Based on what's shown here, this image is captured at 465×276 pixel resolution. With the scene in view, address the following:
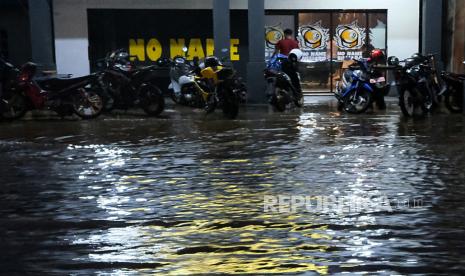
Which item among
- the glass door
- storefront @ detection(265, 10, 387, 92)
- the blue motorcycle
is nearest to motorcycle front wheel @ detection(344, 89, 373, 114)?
the blue motorcycle

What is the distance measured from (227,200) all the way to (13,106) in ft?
29.6

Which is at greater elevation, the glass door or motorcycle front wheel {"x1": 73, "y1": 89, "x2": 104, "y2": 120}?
the glass door

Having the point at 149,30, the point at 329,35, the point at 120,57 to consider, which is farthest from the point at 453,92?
the point at 149,30

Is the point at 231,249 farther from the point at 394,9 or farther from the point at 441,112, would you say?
the point at 394,9

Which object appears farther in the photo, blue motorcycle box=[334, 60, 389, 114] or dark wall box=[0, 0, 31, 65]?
dark wall box=[0, 0, 31, 65]

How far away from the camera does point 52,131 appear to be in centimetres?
1185

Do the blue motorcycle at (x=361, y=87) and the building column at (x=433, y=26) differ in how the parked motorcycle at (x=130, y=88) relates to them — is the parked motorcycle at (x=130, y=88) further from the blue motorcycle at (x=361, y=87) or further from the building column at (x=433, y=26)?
the building column at (x=433, y=26)

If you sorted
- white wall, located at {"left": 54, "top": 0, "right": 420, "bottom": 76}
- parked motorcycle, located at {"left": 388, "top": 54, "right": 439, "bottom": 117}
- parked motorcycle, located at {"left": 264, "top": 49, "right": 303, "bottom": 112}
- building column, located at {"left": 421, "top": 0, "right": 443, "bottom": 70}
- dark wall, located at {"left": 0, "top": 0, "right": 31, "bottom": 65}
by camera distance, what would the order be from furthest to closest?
dark wall, located at {"left": 0, "top": 0, "right": 31, "bottom": 65} → white wall, located at {"left": 54, "top": 0, "right": 420, "bottom": 76} → building column, located at {"left": 421, "top": 0, "right": 443, "bottom": 70} → parked motorcycle, located at {"left": 264, "top": 49, "right": 303, "bottom": 112} → parked motorcycle, located at {"left": 388, "top": 54, "right": 439, "bottom": 117}

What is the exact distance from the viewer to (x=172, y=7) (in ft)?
64.2

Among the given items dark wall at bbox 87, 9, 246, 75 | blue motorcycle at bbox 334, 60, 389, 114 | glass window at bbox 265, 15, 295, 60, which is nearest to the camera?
blue motorcycle at bbox 334, 60, 389, 114

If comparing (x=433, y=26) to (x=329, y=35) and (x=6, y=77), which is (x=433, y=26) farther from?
(x=6, y=77)

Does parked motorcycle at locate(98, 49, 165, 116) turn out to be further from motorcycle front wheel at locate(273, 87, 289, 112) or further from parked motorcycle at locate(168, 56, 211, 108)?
motorcycle front wheel at locate(273, 87, 289, 112)

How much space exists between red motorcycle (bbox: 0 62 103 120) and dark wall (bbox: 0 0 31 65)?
279 inches

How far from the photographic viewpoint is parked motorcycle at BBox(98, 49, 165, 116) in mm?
14102
